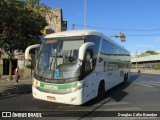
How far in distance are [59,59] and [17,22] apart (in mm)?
7028

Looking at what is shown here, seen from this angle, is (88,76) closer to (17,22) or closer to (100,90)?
(100,90)

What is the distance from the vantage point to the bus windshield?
1011 cm

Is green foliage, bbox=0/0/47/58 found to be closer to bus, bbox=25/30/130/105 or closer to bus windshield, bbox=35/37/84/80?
bus, bbox=25/30/130/105

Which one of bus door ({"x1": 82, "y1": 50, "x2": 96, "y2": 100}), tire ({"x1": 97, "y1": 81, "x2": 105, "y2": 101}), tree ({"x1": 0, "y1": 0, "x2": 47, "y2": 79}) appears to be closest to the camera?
bus door ({"x1": 82, "y1": 50, "x2": 96, "y2": 100})

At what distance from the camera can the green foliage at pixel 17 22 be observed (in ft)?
50.1

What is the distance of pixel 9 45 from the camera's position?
1727 centimetres

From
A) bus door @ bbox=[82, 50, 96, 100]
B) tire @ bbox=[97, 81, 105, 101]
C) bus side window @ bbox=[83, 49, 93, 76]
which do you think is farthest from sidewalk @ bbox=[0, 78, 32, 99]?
bus side window @ bbox=[83, 49, 93, 76]

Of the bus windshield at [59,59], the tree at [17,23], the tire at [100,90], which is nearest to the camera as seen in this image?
the bus windshield at [59,59]

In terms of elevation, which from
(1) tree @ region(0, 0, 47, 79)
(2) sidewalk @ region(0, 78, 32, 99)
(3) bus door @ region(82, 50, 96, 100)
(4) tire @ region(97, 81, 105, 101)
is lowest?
(2) sidewalk @ region(0, 78, 32, 99)

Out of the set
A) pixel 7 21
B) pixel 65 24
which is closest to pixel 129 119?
pixel 7 21

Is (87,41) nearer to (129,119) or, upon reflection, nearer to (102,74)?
(102,74)

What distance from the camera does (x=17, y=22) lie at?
16375 mm

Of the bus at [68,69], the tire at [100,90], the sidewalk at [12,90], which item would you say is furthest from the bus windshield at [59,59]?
the sidewalk at [12,90]

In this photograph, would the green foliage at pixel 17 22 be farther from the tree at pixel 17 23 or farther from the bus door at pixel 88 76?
the bus door at pixel 88 76
